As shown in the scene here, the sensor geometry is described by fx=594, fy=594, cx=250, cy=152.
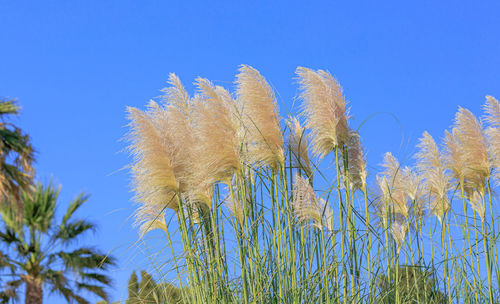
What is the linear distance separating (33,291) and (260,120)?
40.1 feet

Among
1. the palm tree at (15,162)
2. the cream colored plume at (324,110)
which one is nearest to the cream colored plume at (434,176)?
the cream colored plume at (324,110)

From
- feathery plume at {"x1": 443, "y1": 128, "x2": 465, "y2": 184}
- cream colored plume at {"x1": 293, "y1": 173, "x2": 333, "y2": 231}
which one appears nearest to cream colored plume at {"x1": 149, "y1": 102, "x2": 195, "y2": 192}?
cream colored plume at {"x1": 293, "y1": 173, "x2": 333, "y2": 231}

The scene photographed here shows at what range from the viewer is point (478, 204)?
432cm

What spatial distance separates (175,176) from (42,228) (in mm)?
11730

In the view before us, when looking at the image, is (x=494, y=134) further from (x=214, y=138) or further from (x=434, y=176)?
(x=214, y=138)

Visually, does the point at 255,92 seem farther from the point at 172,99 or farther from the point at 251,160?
the point at 172,99

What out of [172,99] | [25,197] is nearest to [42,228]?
[25,197]

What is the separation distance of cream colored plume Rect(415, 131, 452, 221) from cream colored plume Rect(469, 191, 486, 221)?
6.8 inches

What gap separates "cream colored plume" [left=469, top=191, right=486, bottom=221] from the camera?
169 inches

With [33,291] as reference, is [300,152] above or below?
below

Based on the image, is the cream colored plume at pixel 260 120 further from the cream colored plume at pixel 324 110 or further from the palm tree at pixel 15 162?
the palm tree at pixel 15 162

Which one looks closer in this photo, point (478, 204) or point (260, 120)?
point (260, 120)

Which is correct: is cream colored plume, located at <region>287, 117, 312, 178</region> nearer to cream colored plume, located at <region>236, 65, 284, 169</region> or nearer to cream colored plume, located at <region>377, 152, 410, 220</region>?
cream colored plume, located at <region>236, 65, 284, 169</region>

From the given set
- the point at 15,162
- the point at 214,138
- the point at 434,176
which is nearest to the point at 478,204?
the point at 434,176
